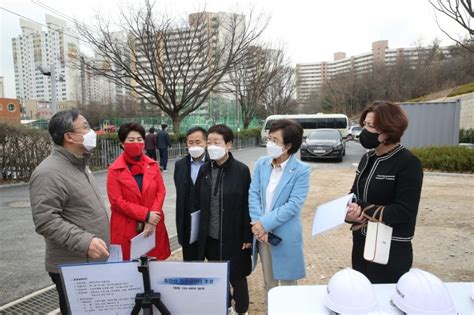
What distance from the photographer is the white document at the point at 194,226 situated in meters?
3.02

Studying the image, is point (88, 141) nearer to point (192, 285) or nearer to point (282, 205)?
point (192, 285)

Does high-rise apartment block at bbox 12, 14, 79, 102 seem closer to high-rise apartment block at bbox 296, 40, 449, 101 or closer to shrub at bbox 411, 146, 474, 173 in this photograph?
shrub at bbox 411, 146, 474, 173

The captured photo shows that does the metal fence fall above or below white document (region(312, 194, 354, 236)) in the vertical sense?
below

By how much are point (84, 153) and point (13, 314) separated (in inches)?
76.8

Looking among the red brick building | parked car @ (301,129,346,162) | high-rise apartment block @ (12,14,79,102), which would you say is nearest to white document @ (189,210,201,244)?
high-rise apartment block @ (12,14,79,102)

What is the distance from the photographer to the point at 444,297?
1.44 meters

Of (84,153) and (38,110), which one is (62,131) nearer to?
(84,153)

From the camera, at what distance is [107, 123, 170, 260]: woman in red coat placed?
301cm

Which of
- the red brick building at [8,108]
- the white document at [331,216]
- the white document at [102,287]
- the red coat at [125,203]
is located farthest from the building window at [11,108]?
the white document at [331,216]

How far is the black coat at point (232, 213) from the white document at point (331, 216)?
78 cm

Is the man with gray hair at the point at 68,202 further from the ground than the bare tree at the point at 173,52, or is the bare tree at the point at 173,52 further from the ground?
the bare tree at the point at 173,52

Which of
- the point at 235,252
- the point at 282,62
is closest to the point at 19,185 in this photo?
the point at 235,252

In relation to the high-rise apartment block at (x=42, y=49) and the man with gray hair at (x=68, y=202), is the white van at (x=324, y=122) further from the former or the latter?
the man with gray hair at (x=68, y=202)

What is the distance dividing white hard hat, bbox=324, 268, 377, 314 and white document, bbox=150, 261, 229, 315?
52 cm
